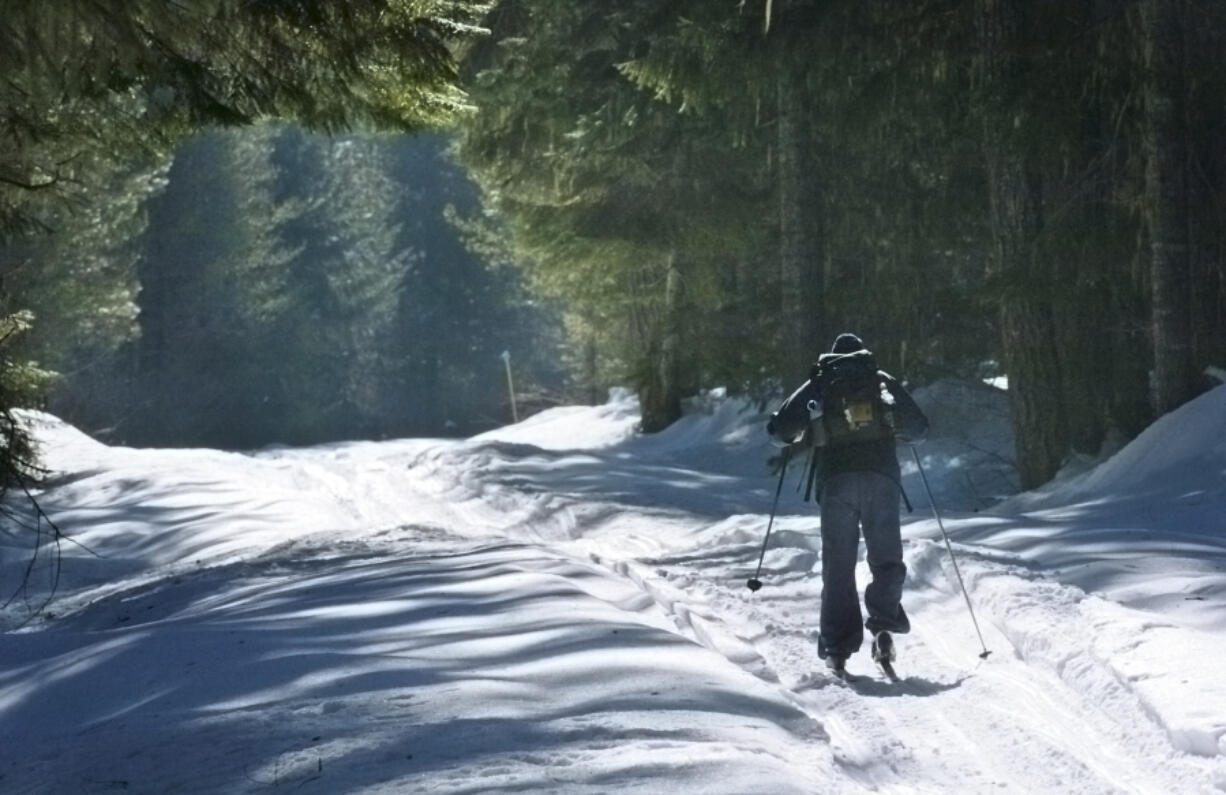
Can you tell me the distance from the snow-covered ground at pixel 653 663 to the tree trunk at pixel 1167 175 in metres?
0.92

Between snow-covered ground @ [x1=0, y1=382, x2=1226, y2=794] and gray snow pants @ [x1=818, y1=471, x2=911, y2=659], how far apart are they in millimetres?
355

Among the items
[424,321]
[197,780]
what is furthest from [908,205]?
[424,321]

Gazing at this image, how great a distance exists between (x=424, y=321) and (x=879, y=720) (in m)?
65.9

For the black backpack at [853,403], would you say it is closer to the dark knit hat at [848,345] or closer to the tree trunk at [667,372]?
the dark knit hat at [848,345]

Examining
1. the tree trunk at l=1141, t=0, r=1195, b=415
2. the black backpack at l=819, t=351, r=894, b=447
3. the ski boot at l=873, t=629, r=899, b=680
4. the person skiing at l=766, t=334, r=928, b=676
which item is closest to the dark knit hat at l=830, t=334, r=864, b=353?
the person skiing at l=766, t=334, r=928, b=676

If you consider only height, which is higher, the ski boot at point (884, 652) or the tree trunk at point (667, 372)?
the tree trunk at point (667, 372)

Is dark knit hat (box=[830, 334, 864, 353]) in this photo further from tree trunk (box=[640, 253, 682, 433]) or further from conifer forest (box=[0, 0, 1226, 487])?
tree trunk (box=[640, 253, 682, 433])

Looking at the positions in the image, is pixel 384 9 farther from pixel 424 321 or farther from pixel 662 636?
pixel 424 321

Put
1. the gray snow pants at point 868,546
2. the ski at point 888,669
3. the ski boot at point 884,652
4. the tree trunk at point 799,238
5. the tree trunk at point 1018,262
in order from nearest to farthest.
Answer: the ski at point 888,669 < the ski boot at point 884,652 < the gray snow pants at point 868,546 < the tree trunk at point 1018,262 < the tree trunk at point 799,238

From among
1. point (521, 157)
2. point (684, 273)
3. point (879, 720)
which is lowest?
point (879, 720)

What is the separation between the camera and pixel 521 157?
26.1 m

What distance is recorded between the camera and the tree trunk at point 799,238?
20469 millimetres

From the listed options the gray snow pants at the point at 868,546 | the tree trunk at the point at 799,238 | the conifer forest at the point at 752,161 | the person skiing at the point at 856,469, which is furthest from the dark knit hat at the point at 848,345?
the tree trunk at the point at 799,238

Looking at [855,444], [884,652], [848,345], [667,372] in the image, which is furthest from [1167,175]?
[667,372]
